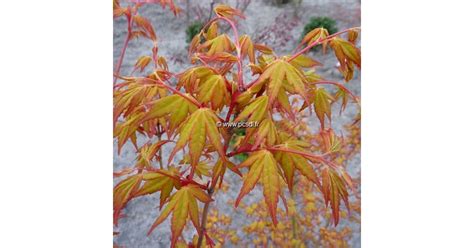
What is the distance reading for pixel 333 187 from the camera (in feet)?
4.29

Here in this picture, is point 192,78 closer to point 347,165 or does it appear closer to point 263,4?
point 263,4

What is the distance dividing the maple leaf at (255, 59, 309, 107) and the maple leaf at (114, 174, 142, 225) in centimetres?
38

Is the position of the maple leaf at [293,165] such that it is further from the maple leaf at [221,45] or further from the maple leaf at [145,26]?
the maple leaf at [145,26]

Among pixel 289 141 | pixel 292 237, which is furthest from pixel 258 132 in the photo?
pixel 292 237

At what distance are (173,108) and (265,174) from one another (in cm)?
25

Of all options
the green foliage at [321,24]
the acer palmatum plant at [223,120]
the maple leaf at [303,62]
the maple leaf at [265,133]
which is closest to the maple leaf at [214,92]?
the acer palmatum plant at [223,120]

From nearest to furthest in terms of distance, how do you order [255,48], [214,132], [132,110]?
1. [214,132]
2. [132,110]
3. [255,48]

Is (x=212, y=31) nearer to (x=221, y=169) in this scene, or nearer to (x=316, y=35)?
(x=316, y=35)

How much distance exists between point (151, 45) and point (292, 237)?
65 centimetres

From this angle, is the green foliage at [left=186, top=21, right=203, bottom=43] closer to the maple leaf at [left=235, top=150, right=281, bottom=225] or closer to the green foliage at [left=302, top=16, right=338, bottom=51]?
the green foliage at [left=302, top=16, right=338, bottom=51]

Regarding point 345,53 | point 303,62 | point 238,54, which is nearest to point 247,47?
point 238,54

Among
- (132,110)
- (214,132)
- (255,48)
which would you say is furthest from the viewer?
(255,48)

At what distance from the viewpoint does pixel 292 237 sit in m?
1.49

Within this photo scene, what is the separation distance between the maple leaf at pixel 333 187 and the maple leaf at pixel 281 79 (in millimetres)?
204
